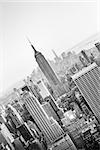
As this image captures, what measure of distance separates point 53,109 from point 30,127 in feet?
2.59

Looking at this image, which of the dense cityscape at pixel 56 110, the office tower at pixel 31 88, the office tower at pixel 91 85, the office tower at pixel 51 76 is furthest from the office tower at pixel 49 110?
the office tower at pixel 91 85

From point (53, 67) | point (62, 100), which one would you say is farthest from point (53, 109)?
point (53, 67)

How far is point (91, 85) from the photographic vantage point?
606 centimetres

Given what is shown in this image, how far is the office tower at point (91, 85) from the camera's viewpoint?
5883 millimetres

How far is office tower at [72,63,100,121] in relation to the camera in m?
5.88

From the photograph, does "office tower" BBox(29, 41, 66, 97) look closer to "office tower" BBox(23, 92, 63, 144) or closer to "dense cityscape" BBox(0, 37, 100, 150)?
"dense cityscape" BBox(0, 37, 100, 150)

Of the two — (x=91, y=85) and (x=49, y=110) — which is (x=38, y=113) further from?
(x=91, y=85)

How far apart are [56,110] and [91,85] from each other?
1378 mm

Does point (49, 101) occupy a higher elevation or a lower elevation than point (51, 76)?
lower

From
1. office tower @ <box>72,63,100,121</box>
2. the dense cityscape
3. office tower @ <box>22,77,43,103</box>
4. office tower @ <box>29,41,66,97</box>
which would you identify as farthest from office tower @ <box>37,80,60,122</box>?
office tower @ <box>72,63,100,121</box>

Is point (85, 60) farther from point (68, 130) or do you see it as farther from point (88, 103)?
point (68, 130)

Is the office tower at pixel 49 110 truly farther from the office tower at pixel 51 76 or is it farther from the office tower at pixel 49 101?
the office tower at pixel 51 76

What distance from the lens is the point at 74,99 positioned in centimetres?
670

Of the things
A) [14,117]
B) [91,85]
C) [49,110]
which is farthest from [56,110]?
[91,85]
